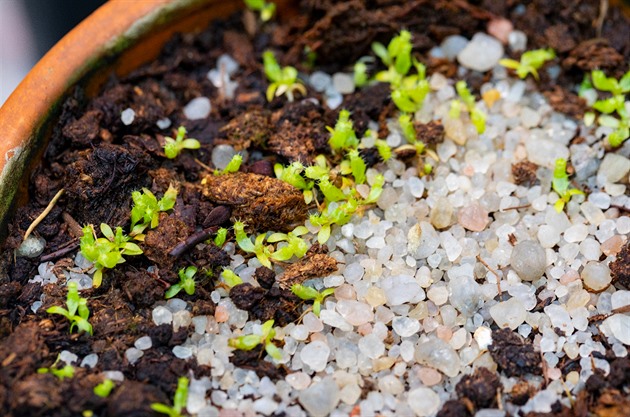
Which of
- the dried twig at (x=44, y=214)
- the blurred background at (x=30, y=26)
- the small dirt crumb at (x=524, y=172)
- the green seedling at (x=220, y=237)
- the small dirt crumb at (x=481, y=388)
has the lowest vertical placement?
the small dirt crumb at (x=481, y=388)

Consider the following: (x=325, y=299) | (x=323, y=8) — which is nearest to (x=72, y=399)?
(x=325, y=299)

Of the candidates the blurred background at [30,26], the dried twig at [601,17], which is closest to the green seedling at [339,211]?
the dried twig at [601,17]

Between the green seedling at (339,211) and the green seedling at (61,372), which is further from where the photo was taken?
the green seedling at (339,211)

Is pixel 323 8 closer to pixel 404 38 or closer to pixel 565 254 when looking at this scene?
pixel 404 38

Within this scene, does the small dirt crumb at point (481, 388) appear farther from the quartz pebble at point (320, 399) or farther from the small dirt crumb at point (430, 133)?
the small dirt crumb at point (430, 133)

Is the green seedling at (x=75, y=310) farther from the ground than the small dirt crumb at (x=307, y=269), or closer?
farther from the ground

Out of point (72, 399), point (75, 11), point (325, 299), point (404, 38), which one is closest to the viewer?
point (72, 399)
